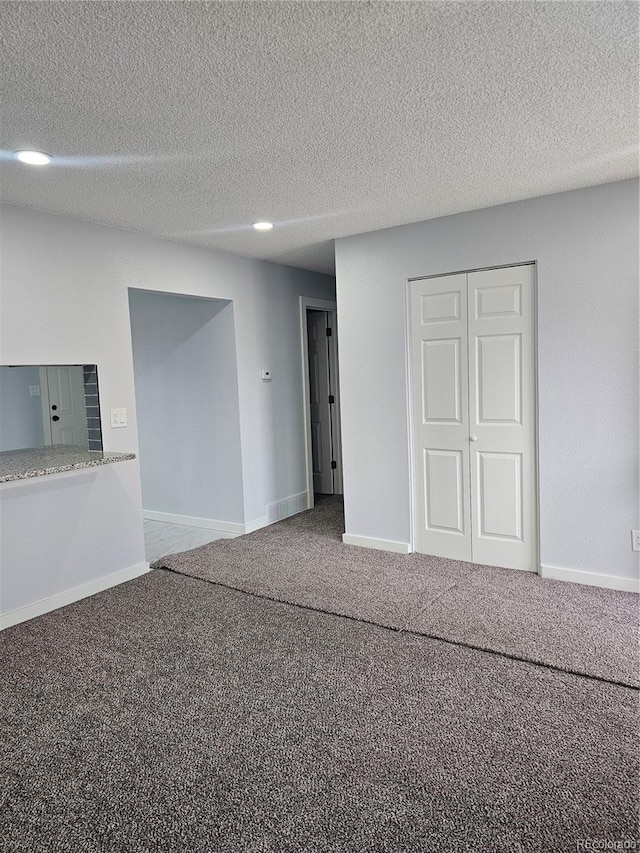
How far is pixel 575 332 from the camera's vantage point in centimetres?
344

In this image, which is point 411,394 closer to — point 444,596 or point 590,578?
point 444,596

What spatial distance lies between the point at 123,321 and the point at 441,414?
2.28 meters

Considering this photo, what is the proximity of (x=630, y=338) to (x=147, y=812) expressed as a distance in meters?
3.20

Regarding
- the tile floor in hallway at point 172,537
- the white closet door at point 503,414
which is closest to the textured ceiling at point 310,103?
the white closet door at point 503,414

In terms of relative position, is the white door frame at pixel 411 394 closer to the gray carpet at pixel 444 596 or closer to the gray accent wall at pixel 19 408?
the gray carpet at pixel 444 596

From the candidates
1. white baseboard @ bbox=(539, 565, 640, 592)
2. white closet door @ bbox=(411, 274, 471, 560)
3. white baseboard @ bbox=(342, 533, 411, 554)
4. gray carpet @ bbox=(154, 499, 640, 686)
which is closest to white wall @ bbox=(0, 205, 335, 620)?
gray carpet @ bbox=(154, 499, 640, 686)

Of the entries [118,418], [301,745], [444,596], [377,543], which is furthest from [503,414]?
[118,418]

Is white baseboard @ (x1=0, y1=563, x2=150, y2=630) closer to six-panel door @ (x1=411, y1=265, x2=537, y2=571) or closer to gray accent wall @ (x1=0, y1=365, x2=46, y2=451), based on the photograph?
gray accent wall @ (x1=0, y1=365, x2=46, y2=451)

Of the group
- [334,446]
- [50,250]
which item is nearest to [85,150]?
[50,250]

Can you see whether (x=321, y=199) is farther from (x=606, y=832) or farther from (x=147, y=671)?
(x=606, y=832)

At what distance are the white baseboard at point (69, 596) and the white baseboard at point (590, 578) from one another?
2717 mm

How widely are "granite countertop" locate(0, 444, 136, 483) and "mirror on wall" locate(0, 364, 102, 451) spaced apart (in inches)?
1.9

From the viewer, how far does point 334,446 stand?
6340mm

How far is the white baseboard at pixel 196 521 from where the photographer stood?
5.00 meters
